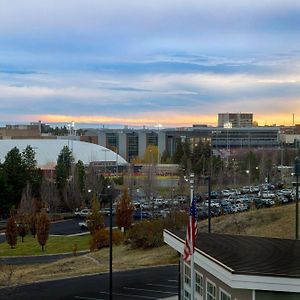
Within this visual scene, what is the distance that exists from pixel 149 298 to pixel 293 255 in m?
9.22

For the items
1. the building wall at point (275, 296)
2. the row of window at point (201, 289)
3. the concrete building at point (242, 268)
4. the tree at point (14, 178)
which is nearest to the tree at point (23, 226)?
the tree at point (14, 178)

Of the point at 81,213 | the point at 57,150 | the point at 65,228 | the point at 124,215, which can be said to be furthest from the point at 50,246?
the point at 57,150

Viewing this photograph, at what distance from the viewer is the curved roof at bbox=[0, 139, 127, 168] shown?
117250 millimetres

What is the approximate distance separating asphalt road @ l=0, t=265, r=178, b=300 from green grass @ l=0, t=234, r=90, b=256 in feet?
52.0

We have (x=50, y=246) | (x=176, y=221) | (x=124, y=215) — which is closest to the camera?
(x=176, y=221)

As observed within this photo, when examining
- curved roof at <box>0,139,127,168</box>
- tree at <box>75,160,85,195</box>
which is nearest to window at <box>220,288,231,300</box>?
tree at <box>75,160,85,195</box>

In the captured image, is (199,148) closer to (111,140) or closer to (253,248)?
(111,140)

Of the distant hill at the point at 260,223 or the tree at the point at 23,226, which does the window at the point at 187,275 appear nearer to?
the distant hill at the point at 260,223

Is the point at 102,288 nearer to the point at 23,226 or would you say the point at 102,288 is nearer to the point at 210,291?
the point at 210,291

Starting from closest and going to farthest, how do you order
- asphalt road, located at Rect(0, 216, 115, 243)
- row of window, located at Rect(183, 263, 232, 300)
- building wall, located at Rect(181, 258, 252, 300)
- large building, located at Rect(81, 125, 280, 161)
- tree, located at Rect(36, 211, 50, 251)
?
1. building wall, located at Rect(181, 258, 252, 300)
2. row of window, located at Rect(183, 263, 232, 300)
3. tree, located at Rect(36, 211, 50, 251)
4. asphalt road, located at Rect(0, 216, 115, 243)
5. large building, located at Rect(81, 125, 280, 161)

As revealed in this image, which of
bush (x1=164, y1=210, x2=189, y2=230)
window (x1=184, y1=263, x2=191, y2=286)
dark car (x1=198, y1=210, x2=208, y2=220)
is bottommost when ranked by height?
dark car (x1=198, y1=210, x2=208, y2=220)

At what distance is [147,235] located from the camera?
35250mm

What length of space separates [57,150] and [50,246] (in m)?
78.7

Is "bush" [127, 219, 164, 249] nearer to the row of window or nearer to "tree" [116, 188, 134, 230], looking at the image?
"tree" [116, 188, 134, 230]
